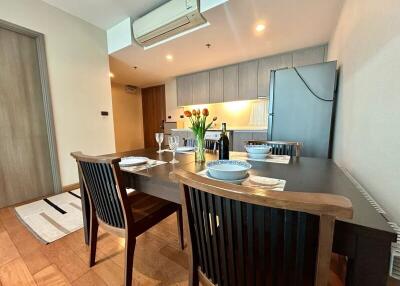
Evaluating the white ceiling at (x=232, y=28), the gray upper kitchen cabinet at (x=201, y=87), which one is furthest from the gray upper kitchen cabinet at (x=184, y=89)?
the white ceiling at (x=232, y=28)

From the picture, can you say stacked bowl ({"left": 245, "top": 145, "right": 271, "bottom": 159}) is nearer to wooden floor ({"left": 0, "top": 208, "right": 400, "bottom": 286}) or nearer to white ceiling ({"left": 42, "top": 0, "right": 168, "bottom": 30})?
wooden floor ({"left": 0, "top": 208, "right": 400, "bottom": 286})

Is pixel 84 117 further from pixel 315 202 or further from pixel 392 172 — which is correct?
pixel 392 172

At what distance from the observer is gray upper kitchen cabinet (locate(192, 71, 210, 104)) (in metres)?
4.04

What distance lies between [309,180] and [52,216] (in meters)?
2.41

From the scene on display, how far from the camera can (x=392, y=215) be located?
73 centimetres

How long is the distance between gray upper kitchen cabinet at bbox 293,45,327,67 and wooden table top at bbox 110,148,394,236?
8.01 feet

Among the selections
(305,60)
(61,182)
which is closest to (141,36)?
(61,182)

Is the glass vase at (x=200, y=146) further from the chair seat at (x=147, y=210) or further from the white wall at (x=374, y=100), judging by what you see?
the white wall at (x=374, y=100)

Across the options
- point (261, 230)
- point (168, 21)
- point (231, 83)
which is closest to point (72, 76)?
point (168, 21)

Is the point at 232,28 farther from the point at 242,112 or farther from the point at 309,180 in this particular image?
the point at 309,180

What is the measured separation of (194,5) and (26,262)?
8.85 ft

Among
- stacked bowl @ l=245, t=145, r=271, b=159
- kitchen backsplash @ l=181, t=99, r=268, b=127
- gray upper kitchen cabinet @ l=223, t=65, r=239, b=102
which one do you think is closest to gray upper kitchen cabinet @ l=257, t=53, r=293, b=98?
kitchen backsplash @ l=181, t=99, r=268, b=127

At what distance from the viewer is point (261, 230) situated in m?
0.45

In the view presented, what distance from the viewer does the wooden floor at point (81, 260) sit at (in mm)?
1135
